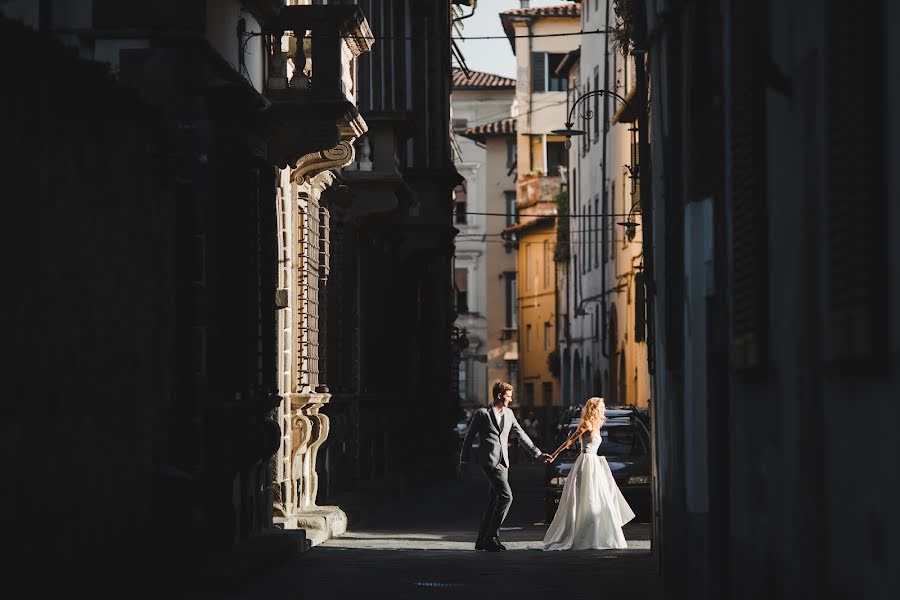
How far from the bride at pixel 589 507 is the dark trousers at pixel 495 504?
729 millimetres

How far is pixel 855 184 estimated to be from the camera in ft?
23.3

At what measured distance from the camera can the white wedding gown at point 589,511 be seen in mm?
22141

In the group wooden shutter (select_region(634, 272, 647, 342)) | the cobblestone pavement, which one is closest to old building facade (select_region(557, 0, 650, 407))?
the cobblestone pavement

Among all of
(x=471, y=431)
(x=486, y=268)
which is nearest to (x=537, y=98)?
(x=486, y=268)

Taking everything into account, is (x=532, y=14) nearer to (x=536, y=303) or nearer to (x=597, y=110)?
(x=536, y=303)

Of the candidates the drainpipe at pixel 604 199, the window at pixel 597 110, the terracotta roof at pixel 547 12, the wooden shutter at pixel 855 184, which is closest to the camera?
the wooden shutter at pixel 855 184

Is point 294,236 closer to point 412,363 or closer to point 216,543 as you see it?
point 216,543

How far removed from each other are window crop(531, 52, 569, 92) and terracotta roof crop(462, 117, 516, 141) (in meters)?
7.04

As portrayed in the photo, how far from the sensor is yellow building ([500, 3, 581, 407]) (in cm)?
8156

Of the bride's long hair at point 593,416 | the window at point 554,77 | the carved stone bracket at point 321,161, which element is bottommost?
the bride's long hair at point 593,416

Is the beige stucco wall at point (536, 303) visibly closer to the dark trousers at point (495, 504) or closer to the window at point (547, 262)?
the window at point (547, 262)

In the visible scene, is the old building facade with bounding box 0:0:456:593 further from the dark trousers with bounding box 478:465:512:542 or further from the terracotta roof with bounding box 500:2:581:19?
the terracotta roof with bounding box 500:2:581:19

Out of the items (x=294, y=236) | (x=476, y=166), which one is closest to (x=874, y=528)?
(x=294, y=236)

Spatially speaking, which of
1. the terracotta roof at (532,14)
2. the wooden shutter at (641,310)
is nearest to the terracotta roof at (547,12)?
the terracotta roof at (532,14)
